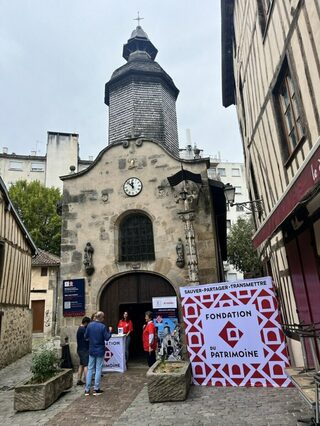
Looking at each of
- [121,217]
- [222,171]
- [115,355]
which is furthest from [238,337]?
[222,171]

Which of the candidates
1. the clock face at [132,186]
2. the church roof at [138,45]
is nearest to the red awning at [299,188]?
the clock face at [132,186]

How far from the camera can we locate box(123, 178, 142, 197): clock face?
798cm

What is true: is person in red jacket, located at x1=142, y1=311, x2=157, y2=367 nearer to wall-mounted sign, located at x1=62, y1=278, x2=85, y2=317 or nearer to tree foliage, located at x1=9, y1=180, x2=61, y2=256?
wall-mounted sign, located at x1=62, y1=278, x2=85, y2=317

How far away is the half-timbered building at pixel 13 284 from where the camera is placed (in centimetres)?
852

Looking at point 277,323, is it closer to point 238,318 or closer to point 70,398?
point 238,318

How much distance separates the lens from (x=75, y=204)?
8242 millimetres

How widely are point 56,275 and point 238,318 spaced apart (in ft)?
45.7

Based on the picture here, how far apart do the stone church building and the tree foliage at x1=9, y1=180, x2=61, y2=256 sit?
11675 millimetres

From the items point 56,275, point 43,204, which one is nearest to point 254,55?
point 56,275

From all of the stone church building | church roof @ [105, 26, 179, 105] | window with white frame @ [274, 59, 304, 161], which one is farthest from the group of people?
church roof @ [105, 26, 179, 105]

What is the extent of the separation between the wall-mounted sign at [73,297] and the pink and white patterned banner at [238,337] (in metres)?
3.09

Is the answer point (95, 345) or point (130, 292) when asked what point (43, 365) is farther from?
point (130, 292)

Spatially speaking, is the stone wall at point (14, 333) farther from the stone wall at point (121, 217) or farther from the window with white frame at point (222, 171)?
the window with white frame at point (222, 171)

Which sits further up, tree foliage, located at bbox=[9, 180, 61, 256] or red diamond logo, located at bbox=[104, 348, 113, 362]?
tree foliage, located at bbox=[9, 180, 61, 256]
